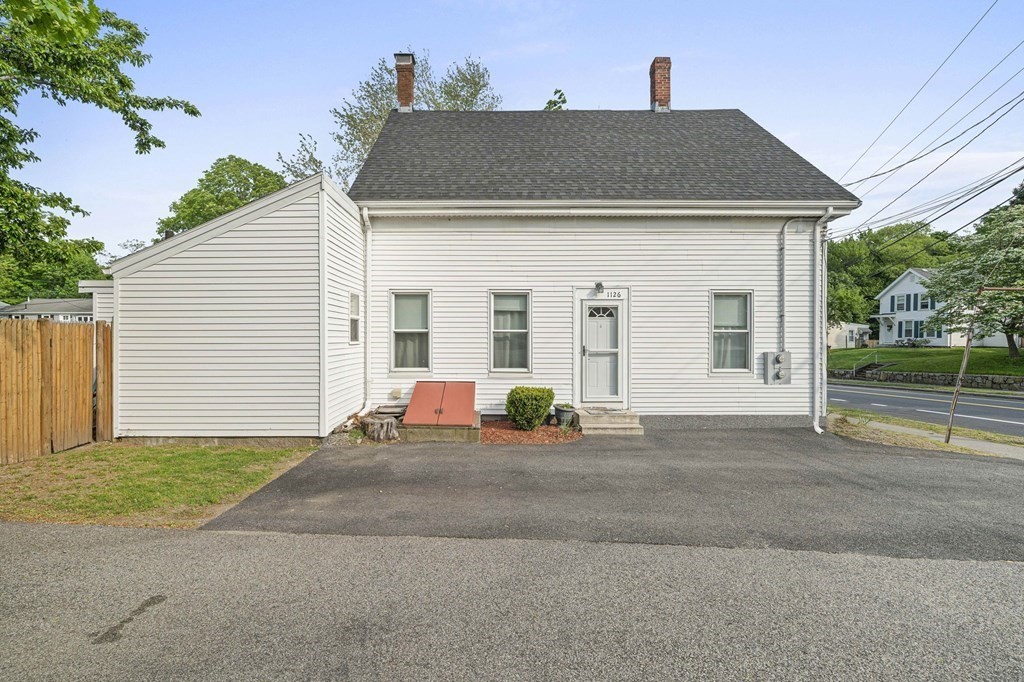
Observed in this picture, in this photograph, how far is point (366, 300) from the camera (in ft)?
34.3


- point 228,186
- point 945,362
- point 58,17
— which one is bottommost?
point 945,362

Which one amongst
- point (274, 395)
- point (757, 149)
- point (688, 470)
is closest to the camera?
point (688, 470)

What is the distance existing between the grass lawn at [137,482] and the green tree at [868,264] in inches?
2559

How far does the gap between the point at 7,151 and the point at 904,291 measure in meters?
65.6

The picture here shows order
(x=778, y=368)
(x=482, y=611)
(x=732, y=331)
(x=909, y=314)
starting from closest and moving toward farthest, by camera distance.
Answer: (x=482, y=611) < (x=778, y=368) < (x=732, y=331) < (x=909, y=314)

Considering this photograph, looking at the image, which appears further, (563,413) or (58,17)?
(563,413)

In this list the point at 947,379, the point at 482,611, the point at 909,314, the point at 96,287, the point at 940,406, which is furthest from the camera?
the point at 909,314

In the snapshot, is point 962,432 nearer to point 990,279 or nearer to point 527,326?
point 527,326

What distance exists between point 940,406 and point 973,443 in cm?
900

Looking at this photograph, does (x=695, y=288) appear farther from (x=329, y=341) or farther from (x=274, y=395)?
(x=274, y=395)

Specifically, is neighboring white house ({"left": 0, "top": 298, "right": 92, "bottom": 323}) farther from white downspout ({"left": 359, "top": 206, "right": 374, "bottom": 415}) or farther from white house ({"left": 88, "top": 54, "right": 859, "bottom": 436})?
white house ({"left": 88, "top": 54, "right": 859, "bottom": 436})

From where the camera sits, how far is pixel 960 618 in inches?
135

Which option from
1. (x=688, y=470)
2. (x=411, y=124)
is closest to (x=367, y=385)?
(x=688, y=470)

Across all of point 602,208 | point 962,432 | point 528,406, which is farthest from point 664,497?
point 962,432
